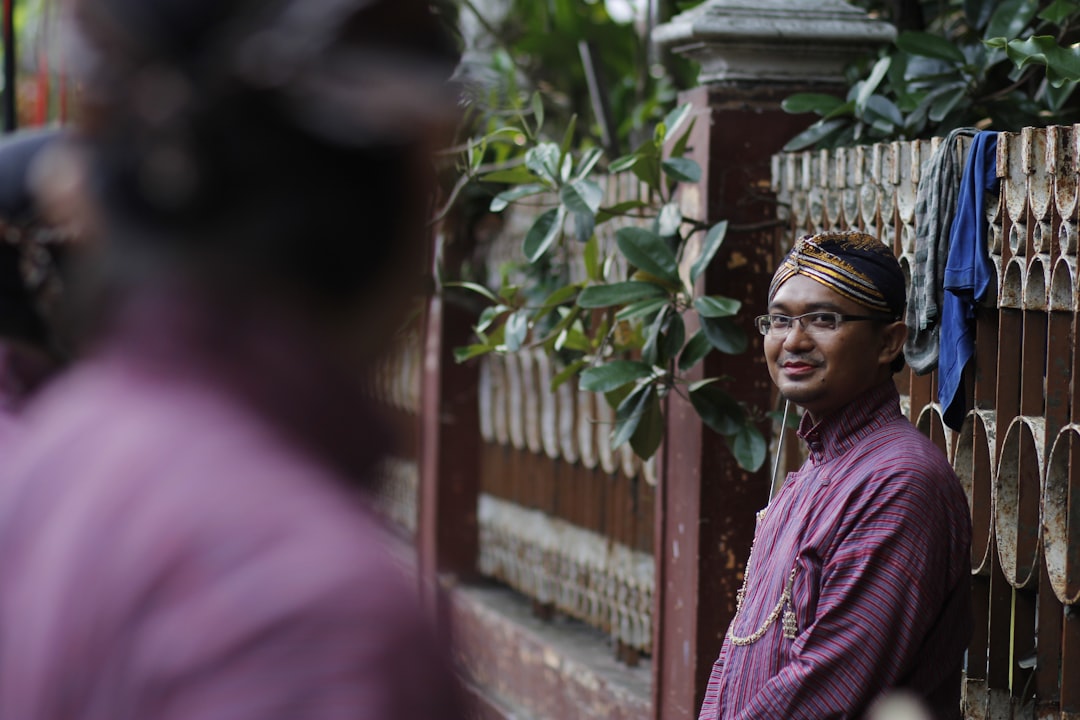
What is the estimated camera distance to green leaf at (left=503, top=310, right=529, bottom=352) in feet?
14.4

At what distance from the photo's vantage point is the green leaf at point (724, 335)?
13.3ft

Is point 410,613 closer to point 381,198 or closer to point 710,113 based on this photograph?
point 381,198

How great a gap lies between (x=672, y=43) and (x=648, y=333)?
95 cm

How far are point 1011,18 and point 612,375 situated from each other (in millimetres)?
1565

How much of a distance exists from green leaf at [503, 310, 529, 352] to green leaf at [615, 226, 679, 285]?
1.55ft

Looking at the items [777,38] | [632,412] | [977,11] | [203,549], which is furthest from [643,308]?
[203,549]

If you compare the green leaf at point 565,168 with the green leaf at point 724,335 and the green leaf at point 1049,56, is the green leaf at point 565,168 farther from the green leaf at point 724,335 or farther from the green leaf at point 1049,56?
the green leaf at point 1049,56

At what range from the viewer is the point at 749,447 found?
4086mm

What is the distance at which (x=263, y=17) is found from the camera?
92 cm

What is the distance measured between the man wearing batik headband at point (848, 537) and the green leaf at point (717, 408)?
1.06m

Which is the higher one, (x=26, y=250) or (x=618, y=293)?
(x=26, y=250)

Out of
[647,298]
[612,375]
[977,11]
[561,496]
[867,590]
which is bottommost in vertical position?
[561,496]

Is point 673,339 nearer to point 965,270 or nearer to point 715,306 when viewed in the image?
point 715,306

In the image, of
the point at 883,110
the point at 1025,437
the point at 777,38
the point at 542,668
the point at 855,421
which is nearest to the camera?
the point at 855,421
